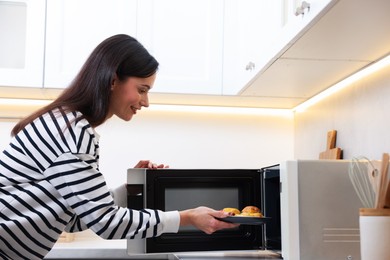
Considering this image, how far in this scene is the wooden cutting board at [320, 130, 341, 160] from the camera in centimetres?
186

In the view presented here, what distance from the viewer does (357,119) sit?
69.4 inches

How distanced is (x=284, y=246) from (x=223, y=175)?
357 millimetres

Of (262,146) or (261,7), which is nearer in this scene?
(261,7)

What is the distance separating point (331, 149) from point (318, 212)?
0.63 metres

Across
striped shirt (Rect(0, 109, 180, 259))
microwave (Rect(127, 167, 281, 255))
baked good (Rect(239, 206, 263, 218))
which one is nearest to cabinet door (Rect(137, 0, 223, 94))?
microwave (Rect(127, 167, 281, 255))

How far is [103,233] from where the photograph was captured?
3.69 ft

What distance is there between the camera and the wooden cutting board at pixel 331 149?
186 cm

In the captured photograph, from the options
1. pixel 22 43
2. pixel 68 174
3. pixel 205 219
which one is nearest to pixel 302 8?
pixel 205 219

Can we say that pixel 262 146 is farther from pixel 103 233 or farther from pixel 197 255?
pixel 103 233

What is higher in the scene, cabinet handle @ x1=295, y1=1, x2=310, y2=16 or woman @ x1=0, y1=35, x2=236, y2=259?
cabinet handle @ x1=295, y1=1, x2=310, y2=16

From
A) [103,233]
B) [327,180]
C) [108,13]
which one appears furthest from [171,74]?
[103,233]

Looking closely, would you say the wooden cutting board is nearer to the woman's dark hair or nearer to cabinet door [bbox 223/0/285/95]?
cabinet door [bbox 223/0/285/95]

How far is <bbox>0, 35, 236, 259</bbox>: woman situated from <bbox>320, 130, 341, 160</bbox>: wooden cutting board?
0.79 metres

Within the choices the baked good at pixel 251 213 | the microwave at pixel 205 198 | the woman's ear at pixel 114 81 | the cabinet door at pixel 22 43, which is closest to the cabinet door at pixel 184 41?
the cabinet door at pixel 22 43
